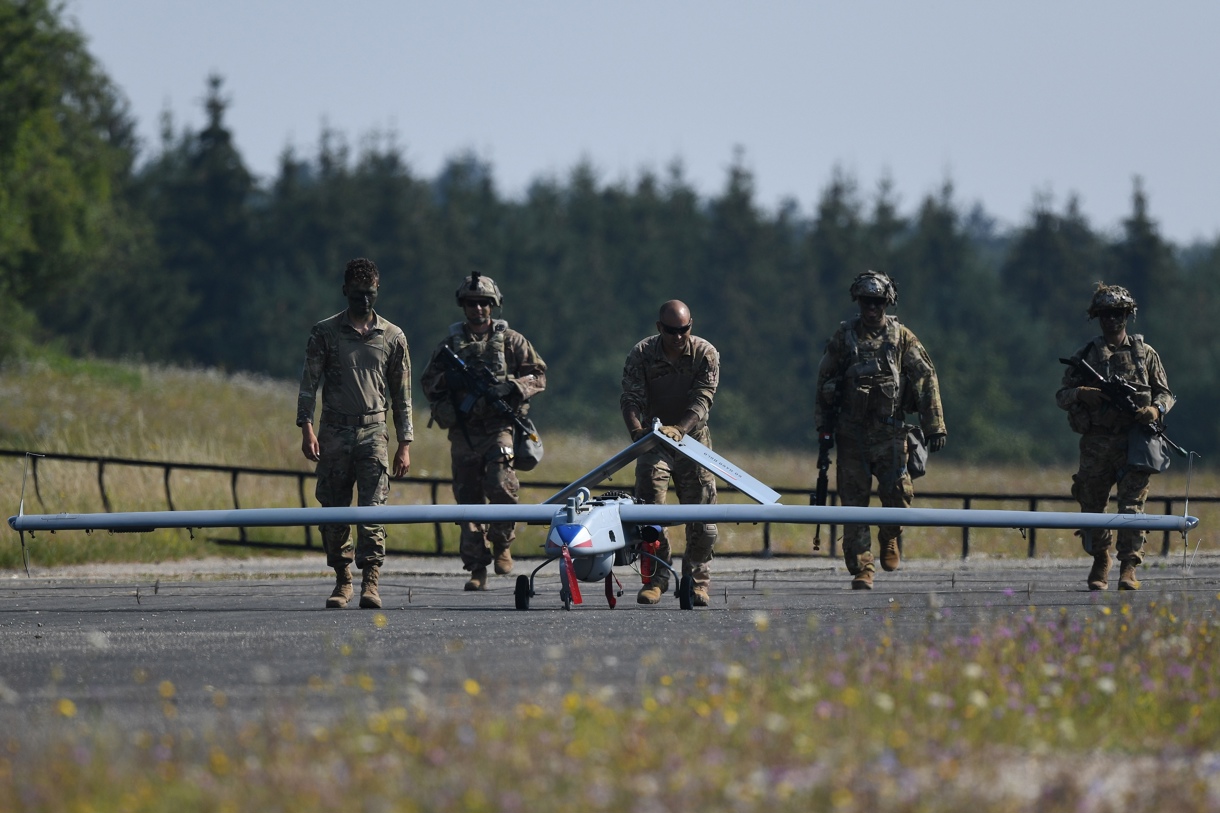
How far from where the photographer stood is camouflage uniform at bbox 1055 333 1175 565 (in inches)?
576

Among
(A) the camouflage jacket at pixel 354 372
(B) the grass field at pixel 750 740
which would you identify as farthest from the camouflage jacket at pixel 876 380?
(B) the grass field at pixel 750 740

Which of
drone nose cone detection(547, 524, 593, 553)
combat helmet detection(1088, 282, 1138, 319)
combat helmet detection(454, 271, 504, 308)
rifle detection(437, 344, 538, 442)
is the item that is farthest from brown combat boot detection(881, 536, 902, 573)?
drone nose cone detection(547, 524, 593, 553)

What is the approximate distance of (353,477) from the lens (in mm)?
13461

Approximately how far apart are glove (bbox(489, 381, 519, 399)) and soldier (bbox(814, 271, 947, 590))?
108 inches

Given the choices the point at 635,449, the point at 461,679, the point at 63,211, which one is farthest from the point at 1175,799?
the point at 63,211

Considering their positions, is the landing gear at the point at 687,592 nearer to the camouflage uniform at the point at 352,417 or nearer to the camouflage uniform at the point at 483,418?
the camouflage uniform at the point at 352,417

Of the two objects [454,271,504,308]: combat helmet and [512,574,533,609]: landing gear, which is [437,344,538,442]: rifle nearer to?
[454,271,504,308]: combat helmet

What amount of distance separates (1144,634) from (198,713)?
4.90 metres

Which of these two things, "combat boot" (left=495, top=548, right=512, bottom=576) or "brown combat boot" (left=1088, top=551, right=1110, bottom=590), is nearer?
"brown combat boot" (left=1088, top=551, right=1110, bottom=590)

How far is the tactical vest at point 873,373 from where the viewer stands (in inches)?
589

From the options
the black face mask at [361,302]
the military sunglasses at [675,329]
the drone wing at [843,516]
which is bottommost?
the drone wing at [843,516]

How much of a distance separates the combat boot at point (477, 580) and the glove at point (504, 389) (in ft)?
5.09

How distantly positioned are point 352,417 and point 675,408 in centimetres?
262

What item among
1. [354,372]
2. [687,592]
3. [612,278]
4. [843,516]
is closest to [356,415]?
[354,372]
